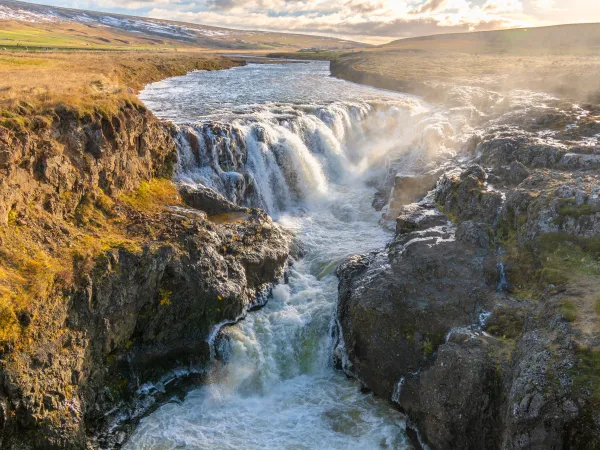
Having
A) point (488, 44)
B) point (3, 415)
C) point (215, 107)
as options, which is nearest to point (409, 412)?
point (3, 415)

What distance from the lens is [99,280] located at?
52.1 feet

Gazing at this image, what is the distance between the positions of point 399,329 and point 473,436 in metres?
4.31

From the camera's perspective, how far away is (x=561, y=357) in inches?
460

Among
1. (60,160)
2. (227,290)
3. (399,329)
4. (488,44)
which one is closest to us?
(399,329)


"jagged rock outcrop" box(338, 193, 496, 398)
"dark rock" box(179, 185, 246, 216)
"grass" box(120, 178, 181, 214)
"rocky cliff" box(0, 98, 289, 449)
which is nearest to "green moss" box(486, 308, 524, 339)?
"jagged rock outcrop" box(338, 193, 496, 398)

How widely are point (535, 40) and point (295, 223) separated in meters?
130

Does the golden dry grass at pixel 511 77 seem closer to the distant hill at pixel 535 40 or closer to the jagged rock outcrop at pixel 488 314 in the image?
the jagged rock outcrop at pixel 488 314

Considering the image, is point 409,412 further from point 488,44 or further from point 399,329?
point 488,44

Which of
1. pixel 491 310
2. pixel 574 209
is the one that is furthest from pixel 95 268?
pixel 574 209

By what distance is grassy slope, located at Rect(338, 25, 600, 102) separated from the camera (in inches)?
2089

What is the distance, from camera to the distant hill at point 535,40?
11175 centimetres

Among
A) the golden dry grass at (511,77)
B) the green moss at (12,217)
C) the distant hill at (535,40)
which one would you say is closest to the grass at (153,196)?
the green moss at (12,217)

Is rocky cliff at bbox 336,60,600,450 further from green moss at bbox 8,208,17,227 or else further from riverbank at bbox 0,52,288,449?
green moss at bbox 8,208,17,227

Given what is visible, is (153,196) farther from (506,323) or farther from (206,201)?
(506,323)
